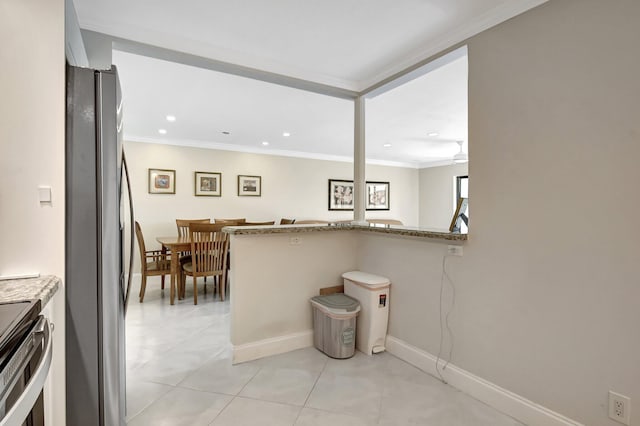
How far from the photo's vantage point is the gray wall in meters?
1.47

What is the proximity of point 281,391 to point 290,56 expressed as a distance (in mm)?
2447

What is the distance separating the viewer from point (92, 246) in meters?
1.48

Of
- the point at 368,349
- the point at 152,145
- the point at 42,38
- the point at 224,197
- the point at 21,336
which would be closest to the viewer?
the point at 21,336

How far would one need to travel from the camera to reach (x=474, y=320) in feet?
6.75

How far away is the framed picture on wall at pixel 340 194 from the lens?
7469mm

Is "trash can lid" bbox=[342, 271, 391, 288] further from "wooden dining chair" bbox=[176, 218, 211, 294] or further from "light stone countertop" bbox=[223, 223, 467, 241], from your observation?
"wooden dining chair" bbox=[176, 218, 211, 294]

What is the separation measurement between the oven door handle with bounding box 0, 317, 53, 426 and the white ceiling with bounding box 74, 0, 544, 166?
72.1 inches

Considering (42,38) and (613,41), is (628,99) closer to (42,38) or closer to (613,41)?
(613,41)

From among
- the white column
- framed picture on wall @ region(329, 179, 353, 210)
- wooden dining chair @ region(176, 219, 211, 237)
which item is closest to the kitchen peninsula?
the white column

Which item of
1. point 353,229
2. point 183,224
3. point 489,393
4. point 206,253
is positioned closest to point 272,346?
point 353,229

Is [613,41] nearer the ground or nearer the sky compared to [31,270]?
nearer the sky

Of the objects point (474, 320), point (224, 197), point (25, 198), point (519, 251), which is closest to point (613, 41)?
point (519, 251)

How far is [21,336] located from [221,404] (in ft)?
4.33

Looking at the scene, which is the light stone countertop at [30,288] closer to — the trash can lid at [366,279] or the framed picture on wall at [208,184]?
the trash can lid at [366,279]
